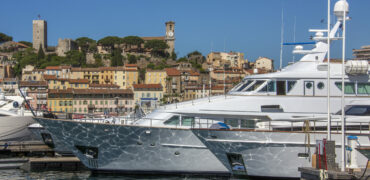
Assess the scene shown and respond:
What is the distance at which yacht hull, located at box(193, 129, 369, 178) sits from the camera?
61.8 ft

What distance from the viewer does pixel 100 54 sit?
123 m

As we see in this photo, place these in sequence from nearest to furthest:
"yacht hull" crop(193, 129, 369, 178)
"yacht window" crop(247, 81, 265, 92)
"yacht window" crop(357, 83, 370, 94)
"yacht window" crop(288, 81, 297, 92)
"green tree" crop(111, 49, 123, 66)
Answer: "yacht hull" crop(193, 129, 369, 178), "yacht window" crop(357, 83, 370, 94), "yacht window" crop(288, 81, 297, 92), "yacht window" crop(247, 81, 265, 92), "green tree" crop(111, 49, 123, 66)

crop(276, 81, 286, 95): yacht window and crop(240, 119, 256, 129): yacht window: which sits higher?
crop(276, 81, 286, 95): yacht window

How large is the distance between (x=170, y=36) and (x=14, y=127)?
106687 mm

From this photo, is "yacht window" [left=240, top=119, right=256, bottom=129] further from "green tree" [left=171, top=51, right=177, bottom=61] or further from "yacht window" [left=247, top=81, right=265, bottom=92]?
"green tree" [left=171, top=51, right=177, bottom=61]

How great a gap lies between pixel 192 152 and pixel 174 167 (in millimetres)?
1009

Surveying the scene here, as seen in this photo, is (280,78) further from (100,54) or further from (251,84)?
(100,54)

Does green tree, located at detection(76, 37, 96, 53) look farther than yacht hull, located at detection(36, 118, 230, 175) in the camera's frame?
Yes

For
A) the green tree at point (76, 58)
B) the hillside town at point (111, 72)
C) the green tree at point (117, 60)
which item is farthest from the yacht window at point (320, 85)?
the green tree at point (76, 58)

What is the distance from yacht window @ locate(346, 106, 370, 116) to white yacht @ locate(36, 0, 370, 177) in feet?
0.73

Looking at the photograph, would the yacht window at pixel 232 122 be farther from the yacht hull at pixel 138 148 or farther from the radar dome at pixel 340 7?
the radar dome at pixel 340 7

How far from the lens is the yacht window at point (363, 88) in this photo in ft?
67.4

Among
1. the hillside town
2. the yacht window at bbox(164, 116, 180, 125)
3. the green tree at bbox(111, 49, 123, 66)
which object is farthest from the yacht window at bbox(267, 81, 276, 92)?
the green tree at bbox(111, 49, 123, 66)

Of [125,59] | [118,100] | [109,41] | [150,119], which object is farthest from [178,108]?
[109,41]
